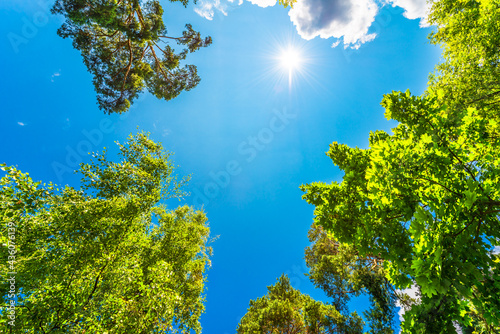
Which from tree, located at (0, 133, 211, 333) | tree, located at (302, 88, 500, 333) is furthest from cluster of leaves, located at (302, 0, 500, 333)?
tree, located at (0, 133, 211, 333)

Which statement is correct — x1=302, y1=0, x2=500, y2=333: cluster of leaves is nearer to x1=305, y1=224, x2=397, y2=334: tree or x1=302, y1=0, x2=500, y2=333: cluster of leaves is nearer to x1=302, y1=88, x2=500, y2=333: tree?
x1=302, y1=88, x2=500, y2=333: tree

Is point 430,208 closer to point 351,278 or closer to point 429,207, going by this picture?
point 429,207

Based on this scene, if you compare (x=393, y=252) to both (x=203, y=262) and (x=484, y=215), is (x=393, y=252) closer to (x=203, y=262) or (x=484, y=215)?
(x=484, y=215)

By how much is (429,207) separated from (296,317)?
16.1 m

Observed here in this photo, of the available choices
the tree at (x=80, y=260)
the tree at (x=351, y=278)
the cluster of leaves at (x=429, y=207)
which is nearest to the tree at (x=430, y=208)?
the cluster of leaves at (x=429, y=207)

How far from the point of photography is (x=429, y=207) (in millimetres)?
4336

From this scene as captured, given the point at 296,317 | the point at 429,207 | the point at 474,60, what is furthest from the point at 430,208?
the point at 296,317

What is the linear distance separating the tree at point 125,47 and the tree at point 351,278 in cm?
1762

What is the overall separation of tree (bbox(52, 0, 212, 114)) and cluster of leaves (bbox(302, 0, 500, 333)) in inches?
549

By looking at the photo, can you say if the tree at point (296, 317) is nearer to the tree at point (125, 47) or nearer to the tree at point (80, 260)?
the tree at point (80, 260)

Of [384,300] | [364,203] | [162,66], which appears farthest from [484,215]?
[162,66]

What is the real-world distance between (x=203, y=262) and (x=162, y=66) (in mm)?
17527

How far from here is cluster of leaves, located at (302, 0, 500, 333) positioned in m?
3.05

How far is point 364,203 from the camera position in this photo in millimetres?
5586
